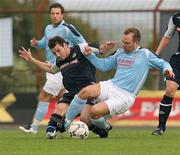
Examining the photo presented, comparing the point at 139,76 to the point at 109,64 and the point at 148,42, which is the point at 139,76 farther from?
the point at 148,42

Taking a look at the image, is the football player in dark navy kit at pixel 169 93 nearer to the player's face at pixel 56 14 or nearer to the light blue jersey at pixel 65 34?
the light blue jersey at pixel 65 34

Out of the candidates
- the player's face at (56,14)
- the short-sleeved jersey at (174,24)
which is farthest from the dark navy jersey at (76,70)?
the player's face at (56,14)

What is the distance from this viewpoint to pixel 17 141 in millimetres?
12438

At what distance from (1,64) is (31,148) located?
10285 millimetres

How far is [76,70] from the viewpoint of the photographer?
12977 mm

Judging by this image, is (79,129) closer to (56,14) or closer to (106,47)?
(106,47)

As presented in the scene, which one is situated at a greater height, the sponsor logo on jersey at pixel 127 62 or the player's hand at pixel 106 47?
the player's hand at pixel 106 47

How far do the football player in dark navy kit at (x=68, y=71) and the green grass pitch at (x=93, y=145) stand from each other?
0.24m

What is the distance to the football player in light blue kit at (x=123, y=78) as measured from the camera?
491 inches

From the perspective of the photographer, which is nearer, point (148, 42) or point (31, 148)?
point (31, 148)

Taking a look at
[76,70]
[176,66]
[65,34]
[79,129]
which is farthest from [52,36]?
[79,129]

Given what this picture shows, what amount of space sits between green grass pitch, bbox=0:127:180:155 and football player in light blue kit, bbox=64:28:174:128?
513mm

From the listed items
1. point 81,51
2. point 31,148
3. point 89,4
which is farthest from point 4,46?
point 31,148

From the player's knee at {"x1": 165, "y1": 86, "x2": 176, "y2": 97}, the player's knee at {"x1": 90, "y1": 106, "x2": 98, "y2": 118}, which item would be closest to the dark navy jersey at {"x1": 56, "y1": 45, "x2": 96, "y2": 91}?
the player's knee at {"x1": 90, "y1": 106, "x2": 98, "y2": 118}
